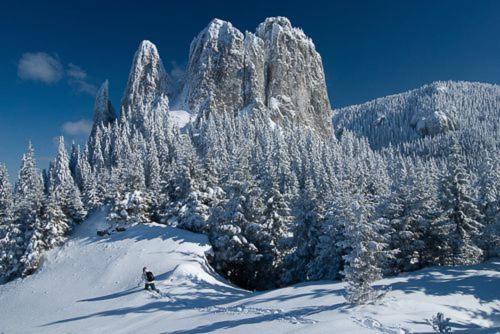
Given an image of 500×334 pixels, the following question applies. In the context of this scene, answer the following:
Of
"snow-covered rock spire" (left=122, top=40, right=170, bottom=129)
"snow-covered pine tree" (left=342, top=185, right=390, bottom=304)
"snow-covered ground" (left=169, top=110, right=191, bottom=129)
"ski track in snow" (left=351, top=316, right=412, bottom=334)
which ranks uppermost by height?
"snow-covered rock spire" (left=122, top=40, right=170, bottom=129)

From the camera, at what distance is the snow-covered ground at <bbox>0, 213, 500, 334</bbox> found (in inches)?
628

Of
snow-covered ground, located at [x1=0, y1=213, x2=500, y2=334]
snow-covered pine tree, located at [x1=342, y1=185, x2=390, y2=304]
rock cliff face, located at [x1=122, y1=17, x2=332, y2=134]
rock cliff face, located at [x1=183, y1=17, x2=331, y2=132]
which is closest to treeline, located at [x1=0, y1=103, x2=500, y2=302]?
snow-covered pine tree, located at [x1=342, y1=185, x2=390, y2=304]

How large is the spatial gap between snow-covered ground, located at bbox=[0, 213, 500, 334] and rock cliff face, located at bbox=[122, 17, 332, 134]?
239 feet

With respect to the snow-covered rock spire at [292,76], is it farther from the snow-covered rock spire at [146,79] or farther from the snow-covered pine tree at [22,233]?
the snow-covered pine tree at [22,233]

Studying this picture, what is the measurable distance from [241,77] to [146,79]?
3027cm

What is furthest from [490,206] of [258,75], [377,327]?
[258,75]

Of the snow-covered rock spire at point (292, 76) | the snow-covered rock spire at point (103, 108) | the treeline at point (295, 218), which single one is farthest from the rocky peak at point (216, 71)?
the treeline at point (295, 218)

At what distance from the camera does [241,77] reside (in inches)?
4678

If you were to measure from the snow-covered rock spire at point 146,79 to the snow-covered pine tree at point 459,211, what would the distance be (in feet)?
308

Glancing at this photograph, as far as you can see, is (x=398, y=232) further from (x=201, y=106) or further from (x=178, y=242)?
(x=201, y=106)

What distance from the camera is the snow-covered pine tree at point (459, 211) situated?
103 ft

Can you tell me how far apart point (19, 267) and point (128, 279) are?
59.6 feet

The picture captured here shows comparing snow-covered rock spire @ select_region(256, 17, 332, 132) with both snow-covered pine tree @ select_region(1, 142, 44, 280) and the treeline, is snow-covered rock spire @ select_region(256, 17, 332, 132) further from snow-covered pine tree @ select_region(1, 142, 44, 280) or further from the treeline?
snow-covered pine tree @ select_region(1, 142, 44, 280)

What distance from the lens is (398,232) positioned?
1184 inches
